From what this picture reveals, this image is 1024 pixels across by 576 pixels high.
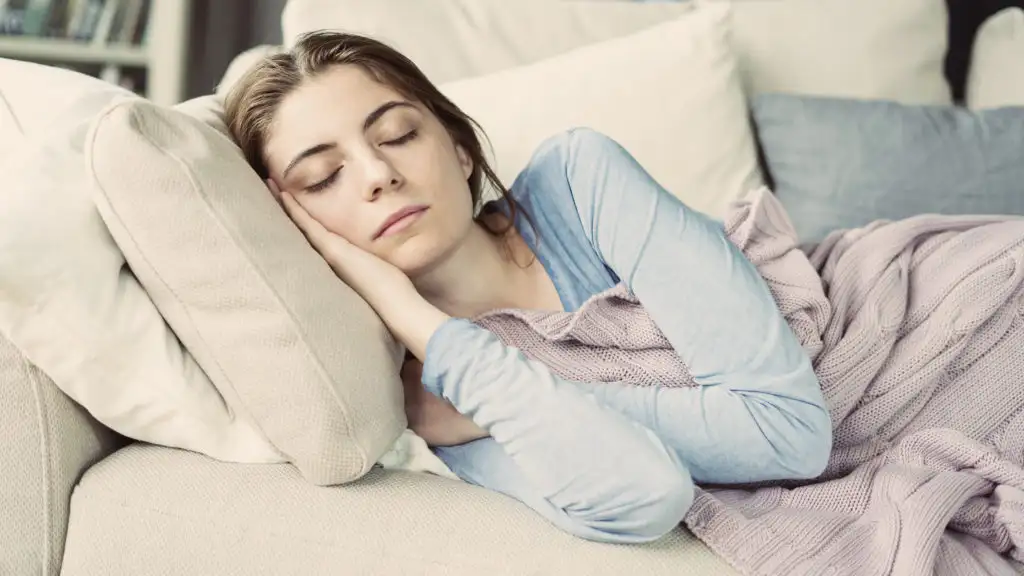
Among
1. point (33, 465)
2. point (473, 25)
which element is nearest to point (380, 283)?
point (33, 465)

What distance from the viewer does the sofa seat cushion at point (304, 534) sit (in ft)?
2.62

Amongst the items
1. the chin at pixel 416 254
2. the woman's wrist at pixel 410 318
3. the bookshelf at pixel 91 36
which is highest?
the chin at pixel 416 254

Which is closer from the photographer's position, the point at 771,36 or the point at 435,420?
the point at 435,420

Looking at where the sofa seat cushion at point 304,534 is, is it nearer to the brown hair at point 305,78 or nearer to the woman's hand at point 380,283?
the woman's hand at point 380,283

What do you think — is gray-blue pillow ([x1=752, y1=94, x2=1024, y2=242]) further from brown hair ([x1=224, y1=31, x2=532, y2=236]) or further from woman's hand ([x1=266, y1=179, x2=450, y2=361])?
woman's hand ([x1=266, y1=179, x2=450, y2=361])

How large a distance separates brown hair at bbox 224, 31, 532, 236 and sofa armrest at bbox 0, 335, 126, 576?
1.23 feet

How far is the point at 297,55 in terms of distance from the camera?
109 centimetres

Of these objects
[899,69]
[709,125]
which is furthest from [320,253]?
[899,69]

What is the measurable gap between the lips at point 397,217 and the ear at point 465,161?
0.53ft

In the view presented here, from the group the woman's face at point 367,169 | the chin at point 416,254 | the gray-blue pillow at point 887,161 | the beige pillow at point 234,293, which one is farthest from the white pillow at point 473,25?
the beige pillow at point 234,293

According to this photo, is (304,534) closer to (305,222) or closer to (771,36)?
(305,222)

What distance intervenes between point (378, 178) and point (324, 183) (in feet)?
0.28

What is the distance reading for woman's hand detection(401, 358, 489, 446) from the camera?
1.01 metres

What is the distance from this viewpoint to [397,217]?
100cm
